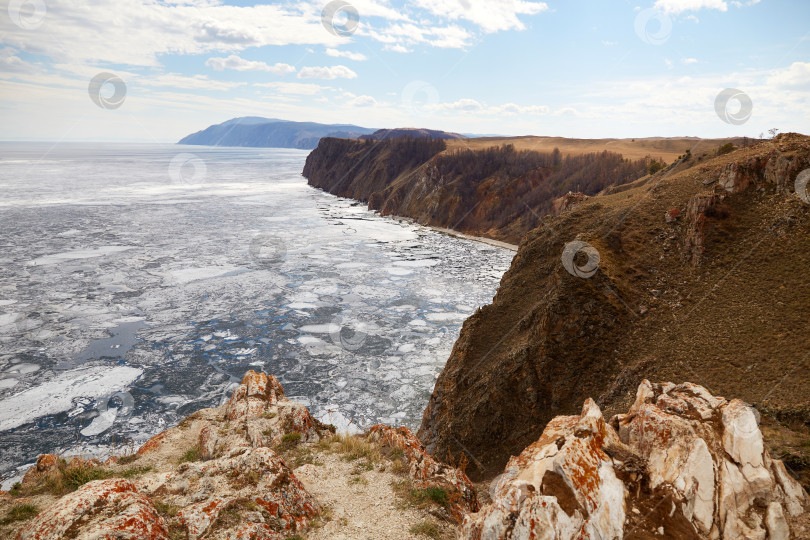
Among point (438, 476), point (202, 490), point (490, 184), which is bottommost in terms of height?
point (438, 476)

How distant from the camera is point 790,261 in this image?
14.6 m

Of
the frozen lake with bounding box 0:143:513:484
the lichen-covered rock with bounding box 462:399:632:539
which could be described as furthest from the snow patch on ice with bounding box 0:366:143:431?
the lichen-covered rock with bounding box 462:399:632:539

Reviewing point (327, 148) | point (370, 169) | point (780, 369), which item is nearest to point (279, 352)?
point (780, 369)

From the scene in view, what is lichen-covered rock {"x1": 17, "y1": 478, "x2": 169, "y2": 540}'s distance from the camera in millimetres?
6359

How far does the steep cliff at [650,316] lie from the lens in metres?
12.8

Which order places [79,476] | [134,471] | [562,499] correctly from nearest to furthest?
[562,499] → [79,476] → [134,471]

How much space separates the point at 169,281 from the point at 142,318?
7.80m

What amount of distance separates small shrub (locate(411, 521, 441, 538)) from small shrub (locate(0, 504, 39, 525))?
7.18m

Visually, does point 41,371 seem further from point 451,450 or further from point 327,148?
point 327,148

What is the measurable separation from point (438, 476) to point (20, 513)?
8.05 meters

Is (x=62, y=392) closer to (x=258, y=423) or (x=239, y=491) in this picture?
(x=258, y=423)

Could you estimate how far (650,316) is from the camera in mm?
15586

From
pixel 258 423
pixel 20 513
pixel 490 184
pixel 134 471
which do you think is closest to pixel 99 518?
pixel 20 513

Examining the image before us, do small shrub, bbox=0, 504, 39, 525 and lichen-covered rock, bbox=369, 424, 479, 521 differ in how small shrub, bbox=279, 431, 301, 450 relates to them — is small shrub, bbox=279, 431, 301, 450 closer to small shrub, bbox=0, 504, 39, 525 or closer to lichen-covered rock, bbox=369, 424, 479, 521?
lichen-covered rock, bbox=369, 424, 479, 521
